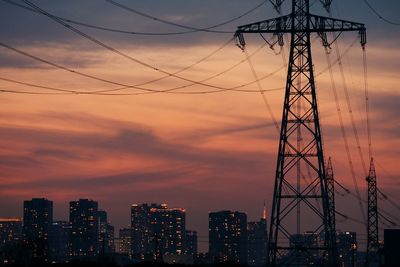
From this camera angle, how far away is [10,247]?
432 ft

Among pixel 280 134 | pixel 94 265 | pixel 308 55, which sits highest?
pixel 308 55

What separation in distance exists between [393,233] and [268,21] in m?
28.4

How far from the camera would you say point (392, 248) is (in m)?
95.3

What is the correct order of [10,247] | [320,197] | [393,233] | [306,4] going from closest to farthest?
[320,197] → [306,4] → [393,233] → [10,247]

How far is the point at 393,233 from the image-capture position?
94.5 meters

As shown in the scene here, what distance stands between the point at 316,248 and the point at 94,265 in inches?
681

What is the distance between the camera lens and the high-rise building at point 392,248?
94312mm

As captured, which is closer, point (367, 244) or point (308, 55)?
point (308, 55)

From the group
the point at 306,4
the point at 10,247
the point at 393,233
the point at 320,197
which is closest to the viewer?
the point at 320,197

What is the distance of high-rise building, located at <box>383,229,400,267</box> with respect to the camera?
94312 millimetres

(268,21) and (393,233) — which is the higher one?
(268,21)

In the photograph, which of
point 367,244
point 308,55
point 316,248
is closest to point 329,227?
point 316,248

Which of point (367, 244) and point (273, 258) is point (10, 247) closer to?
point (367, 244)

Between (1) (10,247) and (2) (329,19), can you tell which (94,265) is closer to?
(2) (329,19)
